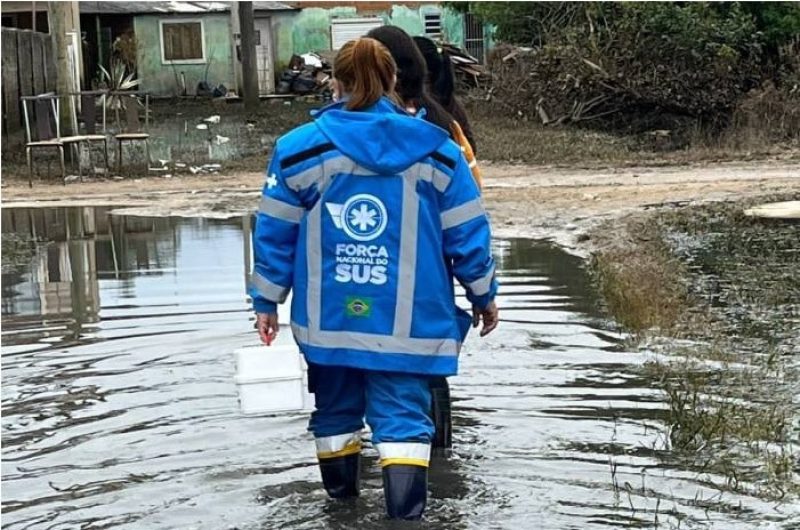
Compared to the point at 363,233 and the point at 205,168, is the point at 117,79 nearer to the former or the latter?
the point at 205,168

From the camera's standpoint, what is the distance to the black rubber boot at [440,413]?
19.1 ft

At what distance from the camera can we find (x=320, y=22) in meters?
38.7

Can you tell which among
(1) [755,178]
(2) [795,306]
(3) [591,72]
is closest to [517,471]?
(2) [795,306]

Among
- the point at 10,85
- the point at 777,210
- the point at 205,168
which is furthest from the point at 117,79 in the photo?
the point at 777,210

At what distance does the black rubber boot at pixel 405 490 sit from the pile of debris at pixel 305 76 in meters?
30.2

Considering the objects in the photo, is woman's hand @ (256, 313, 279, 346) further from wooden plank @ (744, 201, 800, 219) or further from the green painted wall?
the green painted wall

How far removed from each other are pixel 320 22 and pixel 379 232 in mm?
34806

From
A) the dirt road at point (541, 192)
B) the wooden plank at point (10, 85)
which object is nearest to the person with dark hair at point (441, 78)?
the dirt road at point (541, 192)

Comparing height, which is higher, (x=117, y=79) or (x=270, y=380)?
(x=117, y=79)

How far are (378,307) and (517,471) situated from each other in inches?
49.5

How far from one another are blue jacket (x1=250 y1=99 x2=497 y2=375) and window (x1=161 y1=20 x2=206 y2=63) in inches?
1342

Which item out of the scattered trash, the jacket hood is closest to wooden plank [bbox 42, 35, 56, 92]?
the scattered trash

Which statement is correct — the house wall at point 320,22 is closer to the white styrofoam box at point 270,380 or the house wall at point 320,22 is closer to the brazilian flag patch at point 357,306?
the white styrofoam box at point 270,380

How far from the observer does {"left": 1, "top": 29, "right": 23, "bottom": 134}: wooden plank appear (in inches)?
958
